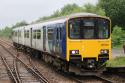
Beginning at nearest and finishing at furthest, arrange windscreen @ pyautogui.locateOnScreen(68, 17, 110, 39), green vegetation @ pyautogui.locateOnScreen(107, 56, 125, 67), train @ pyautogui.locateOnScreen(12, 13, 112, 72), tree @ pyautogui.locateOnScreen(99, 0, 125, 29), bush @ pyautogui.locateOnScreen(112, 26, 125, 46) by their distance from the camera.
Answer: train @ pyautogui.locateOnScreen(12, 13, 112, 72)
windscreen @ pyautogui.locateOnScreen(68, 17, 110, 39)
green vegetation @ pyautogui.locateOnScreen(107, 56, 125, 67)
bush @ pyautogui.locateOnScreen(112, 26, 125, 46)
tree @ pyautogui.locateOnScreen(99, 0, 125, 29)

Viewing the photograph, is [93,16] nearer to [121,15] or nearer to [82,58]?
[82,58]

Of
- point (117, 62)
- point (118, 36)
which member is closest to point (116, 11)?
point (118, 36)

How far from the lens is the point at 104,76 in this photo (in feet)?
64.1

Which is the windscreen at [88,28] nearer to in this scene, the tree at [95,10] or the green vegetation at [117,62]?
the green vegetation at [117,62]

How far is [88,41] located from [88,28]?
0.63 metres

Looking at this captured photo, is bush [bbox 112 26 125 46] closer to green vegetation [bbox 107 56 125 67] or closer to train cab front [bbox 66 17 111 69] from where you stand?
green vegetation [bbox 107 56 125 67]

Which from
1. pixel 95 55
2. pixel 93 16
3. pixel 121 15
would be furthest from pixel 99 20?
pixel 121 15

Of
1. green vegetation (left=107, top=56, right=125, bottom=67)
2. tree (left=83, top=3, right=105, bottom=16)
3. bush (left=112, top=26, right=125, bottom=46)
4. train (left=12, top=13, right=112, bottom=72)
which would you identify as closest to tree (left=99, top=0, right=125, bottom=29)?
bush (left=112, top=26, right=125, bottom=46)

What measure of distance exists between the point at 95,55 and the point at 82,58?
1.98 feet

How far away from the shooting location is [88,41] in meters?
18.7

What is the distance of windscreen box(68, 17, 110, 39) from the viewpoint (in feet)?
61.3

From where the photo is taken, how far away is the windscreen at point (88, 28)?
1869cm

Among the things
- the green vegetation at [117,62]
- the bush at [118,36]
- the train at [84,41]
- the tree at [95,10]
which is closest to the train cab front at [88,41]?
the train at [84,41]

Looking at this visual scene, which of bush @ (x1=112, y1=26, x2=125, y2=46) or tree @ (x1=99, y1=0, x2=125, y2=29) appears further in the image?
tree @ (x1=99, y1=0, x2=125, y2=29)
